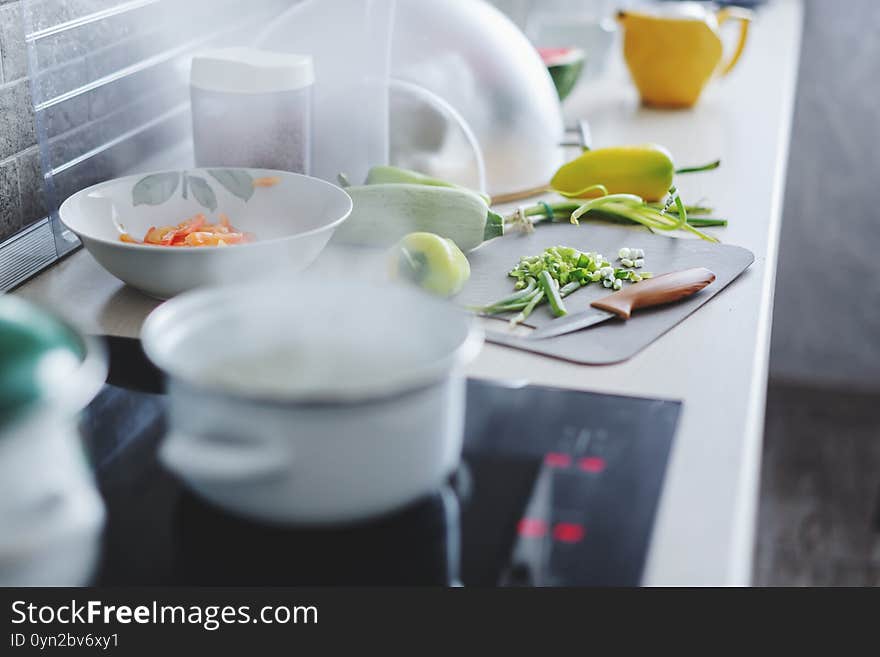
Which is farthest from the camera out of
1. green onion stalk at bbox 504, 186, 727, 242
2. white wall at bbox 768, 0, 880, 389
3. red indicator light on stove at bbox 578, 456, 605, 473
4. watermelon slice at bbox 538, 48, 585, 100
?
white wall at bbox 768, 0, 880, 389

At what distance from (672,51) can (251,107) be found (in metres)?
0.81

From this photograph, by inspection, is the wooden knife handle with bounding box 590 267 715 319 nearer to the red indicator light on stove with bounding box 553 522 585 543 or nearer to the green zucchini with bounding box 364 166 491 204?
the green zucchini with bounding box 364 166 491 204

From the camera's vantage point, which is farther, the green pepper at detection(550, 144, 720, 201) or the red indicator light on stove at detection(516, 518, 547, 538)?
the green pepper at detection(550, 144, 720, 201)

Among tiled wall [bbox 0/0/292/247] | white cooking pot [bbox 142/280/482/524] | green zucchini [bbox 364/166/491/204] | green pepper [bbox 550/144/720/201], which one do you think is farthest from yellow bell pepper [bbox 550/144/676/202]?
white cooking pot [bbox 142/280/482/524]

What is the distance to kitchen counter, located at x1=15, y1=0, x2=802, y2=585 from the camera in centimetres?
52

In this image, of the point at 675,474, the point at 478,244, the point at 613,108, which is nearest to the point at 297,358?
the point at 675,474

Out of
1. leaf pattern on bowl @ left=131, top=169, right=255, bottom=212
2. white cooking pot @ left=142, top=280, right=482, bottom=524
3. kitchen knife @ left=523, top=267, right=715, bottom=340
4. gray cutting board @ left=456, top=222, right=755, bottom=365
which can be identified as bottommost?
gray cutting board @ left=456, top=222, right=755, bottom=365

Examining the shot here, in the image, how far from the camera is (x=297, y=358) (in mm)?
542

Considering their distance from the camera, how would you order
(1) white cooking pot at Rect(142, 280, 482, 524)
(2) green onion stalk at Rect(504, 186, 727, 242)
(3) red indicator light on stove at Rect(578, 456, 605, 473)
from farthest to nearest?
(2) green onion stalk at Rect(504, 186, 727, 242), (3) red indicator light on stove at Rect(578, 456, 605, 473), (1) white cooking pot at Rect(142, 280, 482, 524)

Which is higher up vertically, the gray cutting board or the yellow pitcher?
the yellow pitcher

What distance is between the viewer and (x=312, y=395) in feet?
1.48

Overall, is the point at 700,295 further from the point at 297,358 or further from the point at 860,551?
the point at 860,551

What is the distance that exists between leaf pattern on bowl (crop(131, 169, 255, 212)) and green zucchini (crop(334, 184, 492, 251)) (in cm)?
9

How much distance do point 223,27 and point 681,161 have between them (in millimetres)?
584
